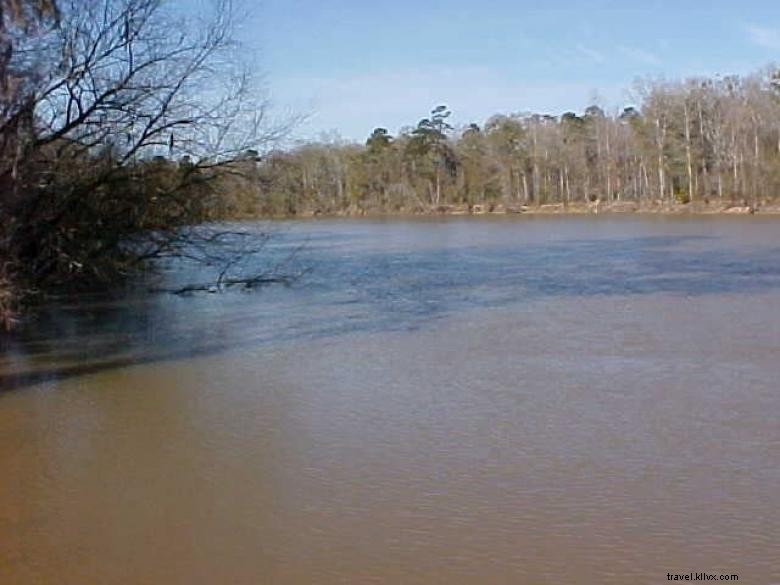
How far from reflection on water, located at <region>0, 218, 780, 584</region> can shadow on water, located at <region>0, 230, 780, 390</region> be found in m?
0.08

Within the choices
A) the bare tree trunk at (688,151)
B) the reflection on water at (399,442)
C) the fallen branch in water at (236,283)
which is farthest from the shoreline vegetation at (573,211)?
the reflection on water at (399,442)

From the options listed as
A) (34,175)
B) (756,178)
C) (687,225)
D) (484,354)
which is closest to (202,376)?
(484,354)

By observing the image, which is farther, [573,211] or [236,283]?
[573,211]

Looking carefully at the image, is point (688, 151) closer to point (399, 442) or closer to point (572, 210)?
point (572, 210)

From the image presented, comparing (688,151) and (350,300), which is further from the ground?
(688,151)

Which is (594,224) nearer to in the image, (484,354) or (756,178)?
(756,178)

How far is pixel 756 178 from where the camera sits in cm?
3728

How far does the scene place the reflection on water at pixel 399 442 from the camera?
404 cm

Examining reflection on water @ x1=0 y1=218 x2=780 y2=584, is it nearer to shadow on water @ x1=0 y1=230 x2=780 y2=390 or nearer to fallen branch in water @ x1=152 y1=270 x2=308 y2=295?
shadow on water @ x1=0 y1=230 x2=780 y2=390

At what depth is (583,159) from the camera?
151 ft

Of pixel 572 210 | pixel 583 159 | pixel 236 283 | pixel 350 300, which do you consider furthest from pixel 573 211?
pixel 350 300

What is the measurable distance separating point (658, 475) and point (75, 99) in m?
9.66

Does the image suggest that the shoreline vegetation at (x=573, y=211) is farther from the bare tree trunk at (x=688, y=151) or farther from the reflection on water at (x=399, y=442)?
the reflection on water at (x=399, y=442)

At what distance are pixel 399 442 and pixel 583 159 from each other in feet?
138
